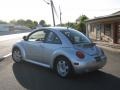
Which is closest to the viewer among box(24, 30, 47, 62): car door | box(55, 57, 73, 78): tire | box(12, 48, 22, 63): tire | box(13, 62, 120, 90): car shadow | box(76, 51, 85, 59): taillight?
box(13, 62, 120, 90): car shadow

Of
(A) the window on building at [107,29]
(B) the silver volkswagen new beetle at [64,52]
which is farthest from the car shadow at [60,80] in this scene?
(A) the window on building at [107,29]

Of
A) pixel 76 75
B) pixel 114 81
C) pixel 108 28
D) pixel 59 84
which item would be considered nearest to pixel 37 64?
pixel 76 75

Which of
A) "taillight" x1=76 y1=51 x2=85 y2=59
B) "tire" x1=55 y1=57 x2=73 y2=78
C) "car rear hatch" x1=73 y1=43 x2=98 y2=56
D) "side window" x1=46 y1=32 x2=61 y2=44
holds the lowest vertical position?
"tire" x1=55 y1=57 x2=73 y2=78

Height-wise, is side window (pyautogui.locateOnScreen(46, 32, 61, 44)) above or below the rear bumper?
above

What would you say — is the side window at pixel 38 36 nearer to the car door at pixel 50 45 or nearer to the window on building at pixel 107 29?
the car door at pixel 50 45

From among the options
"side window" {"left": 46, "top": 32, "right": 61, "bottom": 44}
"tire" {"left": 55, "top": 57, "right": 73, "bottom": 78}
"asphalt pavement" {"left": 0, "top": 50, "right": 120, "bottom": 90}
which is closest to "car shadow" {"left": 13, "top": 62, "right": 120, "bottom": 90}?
"asphalt pavement" {"left": 0, "top": 50, "right": 120, "bottom": 90}

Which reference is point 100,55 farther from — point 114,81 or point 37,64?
point 37,64

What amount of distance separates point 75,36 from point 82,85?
A: 2.11 meters

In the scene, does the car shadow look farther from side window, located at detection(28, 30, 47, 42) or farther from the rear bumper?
side window, located at detection(28, 30, 47, 42)

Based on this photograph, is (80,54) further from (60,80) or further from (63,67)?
(60,80)

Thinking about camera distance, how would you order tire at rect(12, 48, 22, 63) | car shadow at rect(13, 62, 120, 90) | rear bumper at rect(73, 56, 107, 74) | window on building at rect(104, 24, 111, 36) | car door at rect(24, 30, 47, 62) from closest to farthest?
car shadow at rect(13, 62, 120, 90), rear bumper at rect(73, 56, 107, 74), car door at rect(24, 30, 47, 62), tire at rect(12, 48, 22, 63), window on building at rect(104, 24, 111, 36)

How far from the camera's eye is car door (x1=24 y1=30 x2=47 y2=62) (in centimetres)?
905

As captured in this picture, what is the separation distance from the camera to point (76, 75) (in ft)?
27.1

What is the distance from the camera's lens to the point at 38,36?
9.55 metres
